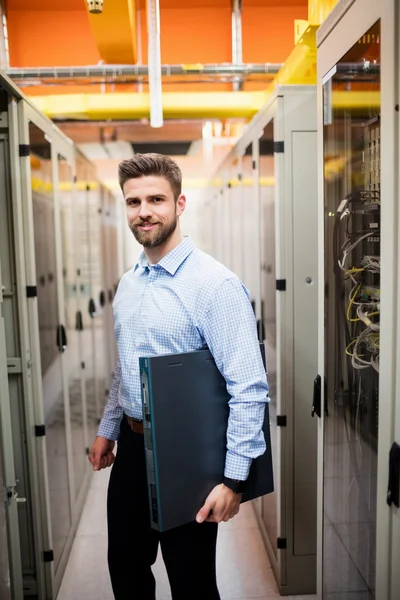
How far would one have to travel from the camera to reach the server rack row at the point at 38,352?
1.98 meters

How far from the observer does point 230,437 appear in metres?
1.39

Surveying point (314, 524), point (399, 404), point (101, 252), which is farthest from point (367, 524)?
point (101, 252)

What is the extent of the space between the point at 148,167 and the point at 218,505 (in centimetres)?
97

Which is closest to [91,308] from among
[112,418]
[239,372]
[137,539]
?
[112,418]

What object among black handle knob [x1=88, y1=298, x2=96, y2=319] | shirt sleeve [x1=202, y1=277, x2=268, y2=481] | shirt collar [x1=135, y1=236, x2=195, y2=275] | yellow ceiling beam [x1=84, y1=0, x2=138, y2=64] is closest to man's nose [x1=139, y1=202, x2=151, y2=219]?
shirt collar [x1=135, y1=236, x2=195, y2=275]

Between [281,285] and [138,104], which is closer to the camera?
[281,285]

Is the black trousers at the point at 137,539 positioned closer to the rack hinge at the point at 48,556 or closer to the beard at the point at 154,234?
the beard at the point at 154,234

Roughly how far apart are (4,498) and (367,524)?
1062 mm

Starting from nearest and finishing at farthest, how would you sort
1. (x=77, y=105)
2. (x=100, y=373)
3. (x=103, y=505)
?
(x=103, y=505) → (x=77, y=105) → (x=100, y=373)

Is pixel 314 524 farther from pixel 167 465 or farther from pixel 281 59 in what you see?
pixel 281 59

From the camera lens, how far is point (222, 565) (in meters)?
2.58

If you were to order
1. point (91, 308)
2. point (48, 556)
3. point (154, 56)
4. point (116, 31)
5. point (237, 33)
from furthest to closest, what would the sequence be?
1. point (91, 308)
2. point (237, 33)
3. point (116, 31)
4. point (48, 556)
5. point (154, 56)

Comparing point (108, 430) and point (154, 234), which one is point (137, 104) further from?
point (108, 430)

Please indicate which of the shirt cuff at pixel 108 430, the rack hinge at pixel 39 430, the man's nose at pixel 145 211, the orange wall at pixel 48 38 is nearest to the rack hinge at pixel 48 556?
the rack hinge at pixel 39 430
